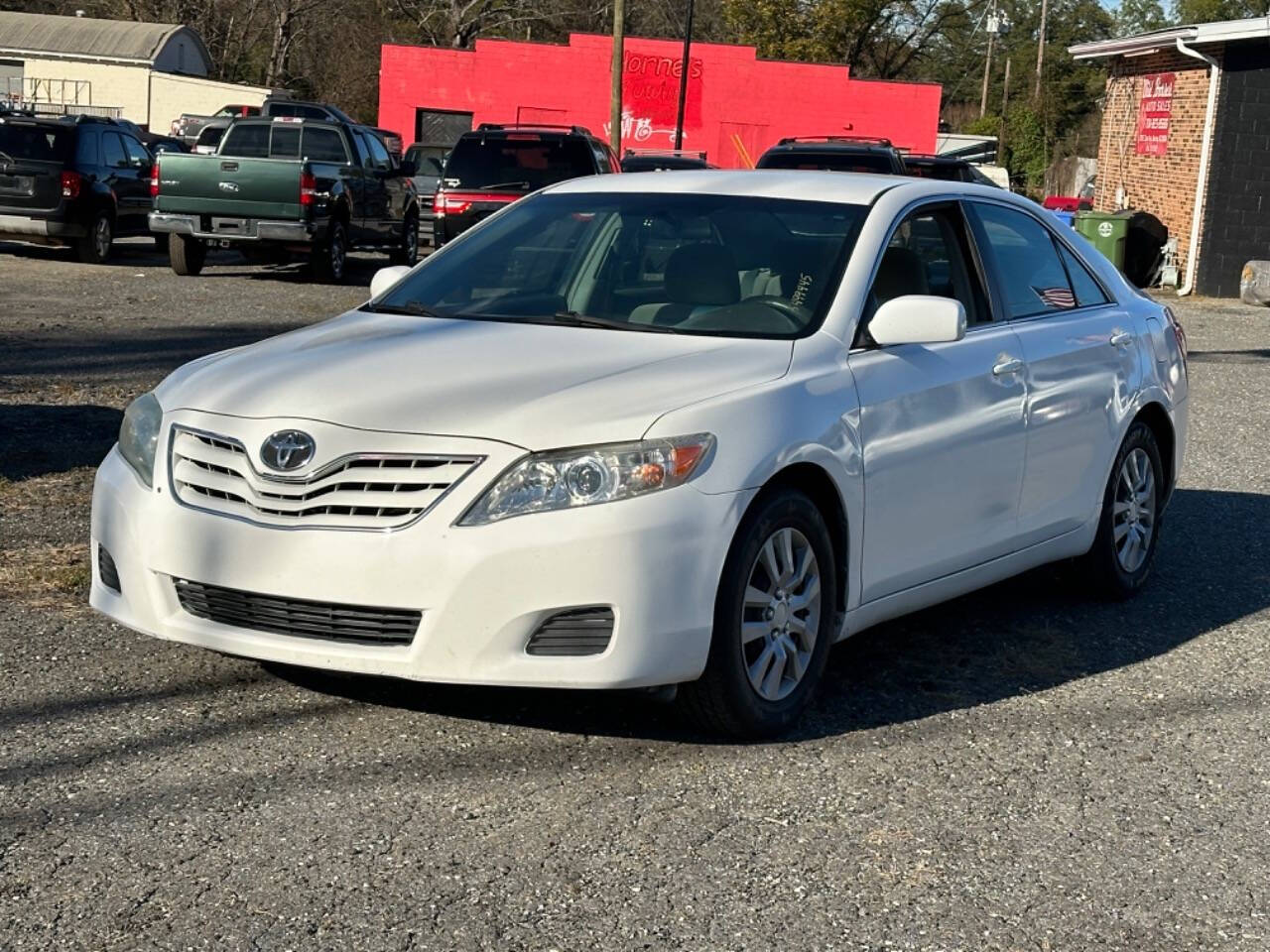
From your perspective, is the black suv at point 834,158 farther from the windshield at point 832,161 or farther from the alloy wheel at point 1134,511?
the alloy wheel at point 1134,511

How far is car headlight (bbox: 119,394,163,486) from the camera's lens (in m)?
5.21

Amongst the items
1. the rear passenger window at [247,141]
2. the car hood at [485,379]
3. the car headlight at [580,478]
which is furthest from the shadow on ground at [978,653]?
the rear passenger window at [247,141]

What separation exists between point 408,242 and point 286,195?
3.84m

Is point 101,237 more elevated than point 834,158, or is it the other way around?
point 834,158

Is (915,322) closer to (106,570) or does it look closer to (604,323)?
(604,323)

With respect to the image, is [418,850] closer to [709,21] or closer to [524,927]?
[524,927]

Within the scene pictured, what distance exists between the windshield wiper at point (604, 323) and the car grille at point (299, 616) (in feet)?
4.58

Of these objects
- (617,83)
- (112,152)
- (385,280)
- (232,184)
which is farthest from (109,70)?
(385,280)

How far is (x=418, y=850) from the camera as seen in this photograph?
14.1ft

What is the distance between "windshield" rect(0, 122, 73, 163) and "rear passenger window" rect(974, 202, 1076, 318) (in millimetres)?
17460

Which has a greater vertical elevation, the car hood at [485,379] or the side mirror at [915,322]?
the side mirror at [915,322]

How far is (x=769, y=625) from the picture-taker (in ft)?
17.1

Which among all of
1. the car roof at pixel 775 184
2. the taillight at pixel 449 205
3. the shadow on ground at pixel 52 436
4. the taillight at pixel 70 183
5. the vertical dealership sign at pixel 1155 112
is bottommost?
the shadow on ground at pixel 52 436

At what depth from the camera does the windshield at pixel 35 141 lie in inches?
875
